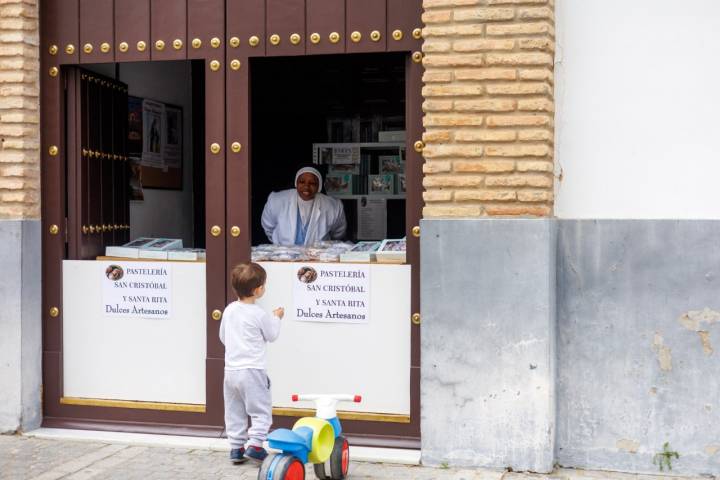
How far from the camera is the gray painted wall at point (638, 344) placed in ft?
17.4

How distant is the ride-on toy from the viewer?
15.2 feet

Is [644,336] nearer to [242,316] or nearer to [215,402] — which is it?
[242,316]

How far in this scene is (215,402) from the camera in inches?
241

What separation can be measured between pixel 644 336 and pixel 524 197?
1013 millimetres

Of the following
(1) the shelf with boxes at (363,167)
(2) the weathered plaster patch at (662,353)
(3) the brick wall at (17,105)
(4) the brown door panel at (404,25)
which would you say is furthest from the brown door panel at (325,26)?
(1) the shelf with boxes at (363,167)

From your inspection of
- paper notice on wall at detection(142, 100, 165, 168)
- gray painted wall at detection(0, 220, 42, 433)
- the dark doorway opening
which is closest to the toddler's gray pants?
gray painted wall at detection(0, 220, 42, 433)

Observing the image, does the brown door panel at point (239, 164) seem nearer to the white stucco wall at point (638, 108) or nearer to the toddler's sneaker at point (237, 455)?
the toddler's sneaker at point (237, 455)

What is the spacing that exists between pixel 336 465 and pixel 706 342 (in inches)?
82.4

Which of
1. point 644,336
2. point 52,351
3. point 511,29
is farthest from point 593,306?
point 52,351

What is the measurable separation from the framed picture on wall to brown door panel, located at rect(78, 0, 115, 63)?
2.77ft

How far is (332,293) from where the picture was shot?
19.4 ft

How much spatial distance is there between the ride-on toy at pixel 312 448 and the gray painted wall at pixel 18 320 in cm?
220

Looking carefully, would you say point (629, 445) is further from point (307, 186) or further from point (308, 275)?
point (307, 186)

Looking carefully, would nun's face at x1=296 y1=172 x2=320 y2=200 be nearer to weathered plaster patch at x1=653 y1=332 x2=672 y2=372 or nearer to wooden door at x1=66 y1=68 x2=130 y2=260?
wooden door at x1=66 y1=68 x2=130 y2=260
